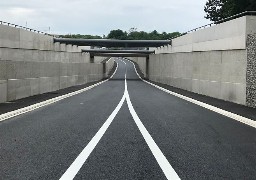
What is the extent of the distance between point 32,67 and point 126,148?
1777 centimetres

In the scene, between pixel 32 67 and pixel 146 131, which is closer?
pixel 146 131

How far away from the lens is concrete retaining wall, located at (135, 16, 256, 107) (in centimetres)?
1930

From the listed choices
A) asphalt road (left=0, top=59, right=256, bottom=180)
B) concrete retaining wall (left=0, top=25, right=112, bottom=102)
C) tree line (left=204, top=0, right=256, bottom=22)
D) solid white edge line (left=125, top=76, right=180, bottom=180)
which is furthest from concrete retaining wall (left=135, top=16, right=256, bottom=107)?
tree line (left=204, top=0, right=256, bottom=22)

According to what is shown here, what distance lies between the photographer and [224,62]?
2320 cm

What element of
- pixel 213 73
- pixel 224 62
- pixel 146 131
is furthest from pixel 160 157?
pixel 213 73

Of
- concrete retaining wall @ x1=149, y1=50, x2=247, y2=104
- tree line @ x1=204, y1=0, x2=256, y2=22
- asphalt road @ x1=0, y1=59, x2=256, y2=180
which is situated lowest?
asphalt road @ x1=0, y1=59, x2=256, y2=180

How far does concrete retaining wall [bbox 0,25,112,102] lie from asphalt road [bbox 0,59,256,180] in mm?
7031

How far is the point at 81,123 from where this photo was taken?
12953 mm

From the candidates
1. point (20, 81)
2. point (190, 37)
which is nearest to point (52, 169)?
point (20, 81)

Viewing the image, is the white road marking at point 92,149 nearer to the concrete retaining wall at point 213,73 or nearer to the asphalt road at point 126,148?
the asphalt road at point 126,148

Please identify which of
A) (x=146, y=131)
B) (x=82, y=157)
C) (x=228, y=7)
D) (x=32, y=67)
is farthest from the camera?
(x=228, y=7)

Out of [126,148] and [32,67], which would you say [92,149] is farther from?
[32,67]

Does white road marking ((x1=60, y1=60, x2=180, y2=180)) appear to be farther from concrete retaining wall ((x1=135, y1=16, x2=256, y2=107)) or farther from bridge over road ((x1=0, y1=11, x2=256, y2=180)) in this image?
concrete retaining wall ((x1=135, y1=16, x2=256, y2=107))

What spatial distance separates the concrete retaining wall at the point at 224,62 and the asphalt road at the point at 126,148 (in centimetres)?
604
